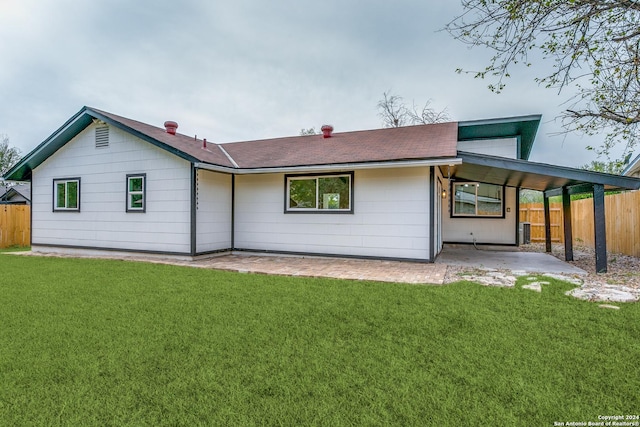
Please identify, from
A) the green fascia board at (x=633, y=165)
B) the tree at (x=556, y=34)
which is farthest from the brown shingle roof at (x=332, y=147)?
the green fascia board at (x=633, y=165)

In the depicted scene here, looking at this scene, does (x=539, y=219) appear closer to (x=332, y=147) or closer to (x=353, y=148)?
(x=353, y=148)

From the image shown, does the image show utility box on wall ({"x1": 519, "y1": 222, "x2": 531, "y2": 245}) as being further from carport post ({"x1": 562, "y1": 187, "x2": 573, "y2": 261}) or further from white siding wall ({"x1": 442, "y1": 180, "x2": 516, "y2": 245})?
carport post ({"x1": 562, "y1": 187, "x2": 573, "y2": 261})

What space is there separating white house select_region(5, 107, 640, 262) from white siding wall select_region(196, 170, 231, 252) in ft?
0.12

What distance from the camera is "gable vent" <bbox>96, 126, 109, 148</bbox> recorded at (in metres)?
9.22

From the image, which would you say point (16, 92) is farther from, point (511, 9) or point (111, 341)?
point (511, 9)

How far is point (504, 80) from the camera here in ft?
19.8

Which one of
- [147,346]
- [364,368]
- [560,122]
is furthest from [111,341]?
[560,122]

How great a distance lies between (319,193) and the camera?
8531 mm

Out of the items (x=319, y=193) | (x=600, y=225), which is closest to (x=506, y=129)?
(x=600, y=225)

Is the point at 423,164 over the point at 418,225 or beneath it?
over

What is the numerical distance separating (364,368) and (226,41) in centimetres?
1270

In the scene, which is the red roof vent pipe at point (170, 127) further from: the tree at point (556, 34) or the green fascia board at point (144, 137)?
the tree at point (556, 34)

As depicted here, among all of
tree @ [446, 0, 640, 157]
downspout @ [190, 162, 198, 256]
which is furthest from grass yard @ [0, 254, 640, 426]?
tree @ [446, 0, 640, 157]

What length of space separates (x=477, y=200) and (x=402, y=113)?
43.5ft
